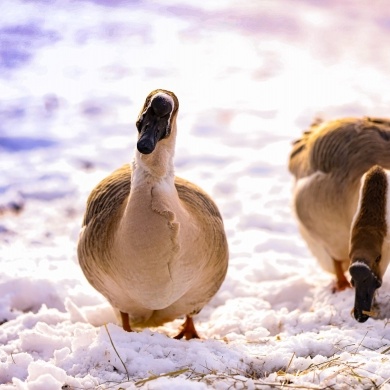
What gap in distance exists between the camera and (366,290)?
14.4 ft

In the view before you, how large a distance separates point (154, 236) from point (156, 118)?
654mm

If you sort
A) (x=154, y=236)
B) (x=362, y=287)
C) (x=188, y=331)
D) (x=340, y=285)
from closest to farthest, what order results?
(x=154, y=236)
(x=362, y=287)
(x=188, y=331)
(x=340, y=285)

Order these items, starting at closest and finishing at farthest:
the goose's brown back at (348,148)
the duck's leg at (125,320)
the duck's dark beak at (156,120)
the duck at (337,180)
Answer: the duck's dark beak at (156,120)
the duck's leg at (125,320)
the duck at (337,180)
the goose's brown back at (348,148)

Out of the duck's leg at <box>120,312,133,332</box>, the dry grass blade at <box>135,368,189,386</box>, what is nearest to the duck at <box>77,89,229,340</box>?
the duck's leg at <box>120,312,133,332</box>

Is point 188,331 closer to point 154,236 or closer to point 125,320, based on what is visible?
point 125,320

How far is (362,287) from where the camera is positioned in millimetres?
4395

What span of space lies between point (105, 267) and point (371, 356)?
163 cm

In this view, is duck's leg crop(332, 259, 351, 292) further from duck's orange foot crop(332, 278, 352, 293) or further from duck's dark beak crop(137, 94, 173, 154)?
duck's dark beak crop(137, 94, 173, 154)

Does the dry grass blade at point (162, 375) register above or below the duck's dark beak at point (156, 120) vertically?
below

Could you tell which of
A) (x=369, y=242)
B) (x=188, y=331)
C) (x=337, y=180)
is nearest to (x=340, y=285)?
(x=337, y=180)

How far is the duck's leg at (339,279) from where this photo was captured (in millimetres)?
5770

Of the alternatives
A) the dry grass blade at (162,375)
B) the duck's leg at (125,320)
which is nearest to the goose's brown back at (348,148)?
the duck's leg at (125,320)

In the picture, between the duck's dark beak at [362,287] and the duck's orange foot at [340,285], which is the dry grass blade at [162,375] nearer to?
the duck's dark beak at [362,287]

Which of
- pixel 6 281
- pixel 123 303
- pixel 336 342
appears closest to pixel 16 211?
pixel 6 281
